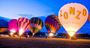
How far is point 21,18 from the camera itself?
69250 mm

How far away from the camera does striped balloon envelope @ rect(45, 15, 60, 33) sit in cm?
6650

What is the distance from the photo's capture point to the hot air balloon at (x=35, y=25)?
66.7 m

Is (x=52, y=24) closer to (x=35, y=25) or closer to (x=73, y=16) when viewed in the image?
(x=35, y=25)

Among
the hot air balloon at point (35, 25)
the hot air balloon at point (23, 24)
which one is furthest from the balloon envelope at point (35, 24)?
the hot air balloon at point (23, 24)

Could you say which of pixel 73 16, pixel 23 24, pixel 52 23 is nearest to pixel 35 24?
pixel 23 24

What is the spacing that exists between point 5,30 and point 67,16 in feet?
156

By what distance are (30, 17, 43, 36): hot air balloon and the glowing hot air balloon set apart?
1624 centimetres

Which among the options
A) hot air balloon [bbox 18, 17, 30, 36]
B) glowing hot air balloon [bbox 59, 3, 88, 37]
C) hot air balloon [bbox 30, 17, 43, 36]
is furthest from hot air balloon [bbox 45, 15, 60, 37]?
glowing hot air balloon [bbox 59, 3, 88, 37]

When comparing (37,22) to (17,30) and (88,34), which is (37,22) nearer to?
(17,30)

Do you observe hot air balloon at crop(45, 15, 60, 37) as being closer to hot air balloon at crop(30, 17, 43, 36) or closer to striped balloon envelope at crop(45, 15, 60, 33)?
striped balloon envelope at crop(45, 15, 60, 33)

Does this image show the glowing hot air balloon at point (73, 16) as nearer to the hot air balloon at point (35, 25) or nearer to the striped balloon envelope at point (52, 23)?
the striped balloon envelope at point (52, 23)

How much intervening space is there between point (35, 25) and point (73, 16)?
59.4 feet

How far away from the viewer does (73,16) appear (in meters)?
50.4

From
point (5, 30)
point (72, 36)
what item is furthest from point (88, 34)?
point (72, 36)
